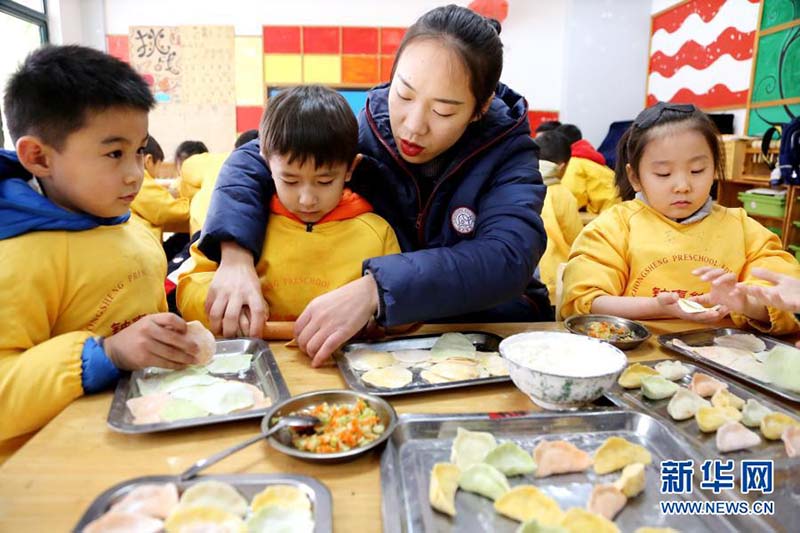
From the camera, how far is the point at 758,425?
89 centimetres

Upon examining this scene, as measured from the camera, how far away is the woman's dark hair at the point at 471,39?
1.28m

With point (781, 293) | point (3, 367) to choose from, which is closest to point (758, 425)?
point (781, 293)

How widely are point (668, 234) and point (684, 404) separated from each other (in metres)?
0.89

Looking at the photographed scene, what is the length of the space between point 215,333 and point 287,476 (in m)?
0.60

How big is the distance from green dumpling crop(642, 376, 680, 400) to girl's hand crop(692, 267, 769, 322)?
35cm

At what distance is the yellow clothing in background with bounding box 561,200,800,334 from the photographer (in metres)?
1.61

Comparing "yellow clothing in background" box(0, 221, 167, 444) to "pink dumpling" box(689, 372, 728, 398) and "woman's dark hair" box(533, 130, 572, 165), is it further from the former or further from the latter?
"woman's dark hair" box(533, 130, 572, 165)

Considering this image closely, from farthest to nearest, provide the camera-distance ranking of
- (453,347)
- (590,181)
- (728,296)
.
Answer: (590,181)
(728,296)
(453,347)

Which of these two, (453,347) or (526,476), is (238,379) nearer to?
(453,347)

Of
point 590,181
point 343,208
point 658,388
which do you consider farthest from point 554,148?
point 658,388

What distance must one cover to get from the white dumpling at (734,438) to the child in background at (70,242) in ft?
3.00

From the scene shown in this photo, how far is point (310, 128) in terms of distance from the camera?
4.42 feet

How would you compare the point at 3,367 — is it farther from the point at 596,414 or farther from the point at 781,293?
the point at 781,293

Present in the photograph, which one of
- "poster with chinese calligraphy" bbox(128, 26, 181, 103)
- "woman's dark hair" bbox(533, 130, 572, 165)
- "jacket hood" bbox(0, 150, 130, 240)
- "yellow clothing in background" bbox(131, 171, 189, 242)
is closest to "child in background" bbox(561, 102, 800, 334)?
"jacket hood" bbox(0, 150, 130, 240)
